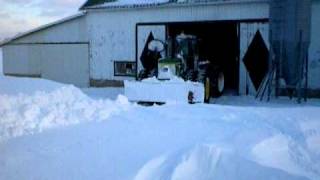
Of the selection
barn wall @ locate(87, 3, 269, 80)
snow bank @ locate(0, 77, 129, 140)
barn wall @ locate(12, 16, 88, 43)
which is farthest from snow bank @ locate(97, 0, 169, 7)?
snow bank @ locate(0, 77, 129, 140)

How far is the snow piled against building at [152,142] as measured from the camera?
5617 mm

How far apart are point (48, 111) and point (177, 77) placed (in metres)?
7.02

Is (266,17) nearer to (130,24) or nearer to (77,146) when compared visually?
(130,24)

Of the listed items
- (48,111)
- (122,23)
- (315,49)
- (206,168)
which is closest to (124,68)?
(122,23)

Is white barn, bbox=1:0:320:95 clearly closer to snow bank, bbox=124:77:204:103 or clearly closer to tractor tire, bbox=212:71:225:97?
tractor tire, bbox=212:71:225:97

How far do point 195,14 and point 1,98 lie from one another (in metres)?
10.7

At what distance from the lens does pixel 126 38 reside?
826 inches

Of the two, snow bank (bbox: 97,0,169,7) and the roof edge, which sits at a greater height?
snow bank (bbox: 97,0,169,7)

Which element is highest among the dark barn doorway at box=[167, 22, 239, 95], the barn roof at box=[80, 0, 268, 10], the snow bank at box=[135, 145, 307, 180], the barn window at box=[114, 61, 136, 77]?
the barn roof at box=[80, 0, 268, 10]

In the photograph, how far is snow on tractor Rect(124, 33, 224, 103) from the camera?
14.2 metres

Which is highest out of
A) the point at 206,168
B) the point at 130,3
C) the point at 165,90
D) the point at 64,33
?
the point at 130,3

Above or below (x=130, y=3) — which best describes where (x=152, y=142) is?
below

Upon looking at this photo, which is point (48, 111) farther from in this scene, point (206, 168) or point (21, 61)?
point (21, 61)

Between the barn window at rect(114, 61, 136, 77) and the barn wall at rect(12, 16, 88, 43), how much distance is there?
1.95 metres
